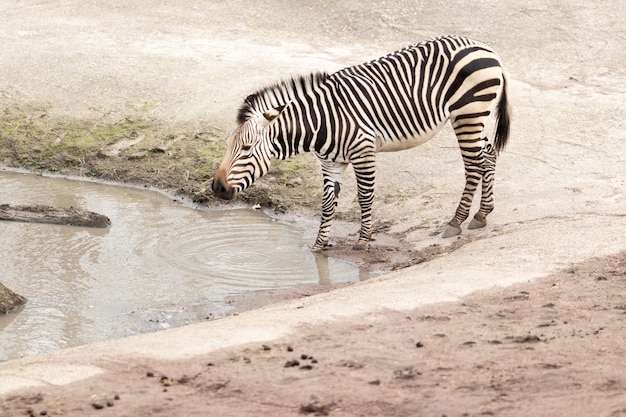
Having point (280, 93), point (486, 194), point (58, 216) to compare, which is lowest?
point (58, 216)

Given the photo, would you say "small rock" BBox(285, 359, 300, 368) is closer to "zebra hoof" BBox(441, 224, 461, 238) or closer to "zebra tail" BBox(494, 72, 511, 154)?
"zebra hoof" BBox(441, 224, 461, 238)

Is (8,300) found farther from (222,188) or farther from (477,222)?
(477,222)

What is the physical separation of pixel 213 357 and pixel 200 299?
3.21 metres

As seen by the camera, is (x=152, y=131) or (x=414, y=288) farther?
(x=152, y=131)

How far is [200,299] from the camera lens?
9430 millimetres

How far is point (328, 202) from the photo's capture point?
10805 millimetres

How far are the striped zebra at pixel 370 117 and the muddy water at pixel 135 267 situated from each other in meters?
0.74

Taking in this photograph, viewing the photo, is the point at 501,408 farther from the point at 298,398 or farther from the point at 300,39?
the point at 300,39

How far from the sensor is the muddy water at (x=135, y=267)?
877 centimetres

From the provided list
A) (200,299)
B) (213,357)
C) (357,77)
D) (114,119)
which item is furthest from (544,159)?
(213,357)

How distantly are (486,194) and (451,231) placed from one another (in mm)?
584

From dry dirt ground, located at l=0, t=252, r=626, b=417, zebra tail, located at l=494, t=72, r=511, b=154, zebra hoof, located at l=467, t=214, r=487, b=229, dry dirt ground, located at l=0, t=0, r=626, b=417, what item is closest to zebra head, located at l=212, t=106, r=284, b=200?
dry dirt ground, located at l=0, t=0, r=626, b=417

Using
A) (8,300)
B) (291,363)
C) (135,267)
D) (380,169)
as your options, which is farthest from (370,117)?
(291,363)

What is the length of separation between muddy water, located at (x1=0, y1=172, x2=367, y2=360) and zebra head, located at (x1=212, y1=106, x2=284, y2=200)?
0.78m
